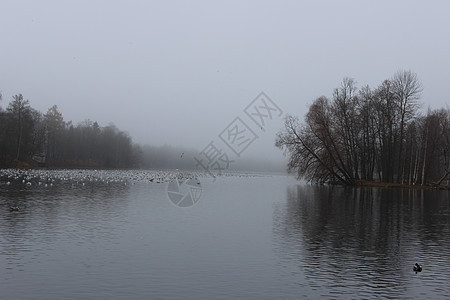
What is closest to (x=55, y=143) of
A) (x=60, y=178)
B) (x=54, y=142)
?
(x=54, y=142)

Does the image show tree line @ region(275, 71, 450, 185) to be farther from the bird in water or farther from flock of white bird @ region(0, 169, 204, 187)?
the bird in water

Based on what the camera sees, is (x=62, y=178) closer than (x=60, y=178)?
Yes

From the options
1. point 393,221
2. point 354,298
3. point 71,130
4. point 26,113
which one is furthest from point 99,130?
point 354,298

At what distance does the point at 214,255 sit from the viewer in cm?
1396

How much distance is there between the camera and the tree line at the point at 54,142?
267 feet

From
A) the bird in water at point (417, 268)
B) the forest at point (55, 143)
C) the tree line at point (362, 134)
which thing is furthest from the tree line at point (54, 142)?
the bird in water at point (417, 268)

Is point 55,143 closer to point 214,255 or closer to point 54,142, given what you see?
point 54,142

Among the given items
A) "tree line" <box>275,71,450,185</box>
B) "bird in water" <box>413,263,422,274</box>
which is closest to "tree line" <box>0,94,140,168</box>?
"tree line" <box>275,71,450,185</box>

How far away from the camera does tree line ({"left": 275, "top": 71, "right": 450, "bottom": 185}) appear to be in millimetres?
58938

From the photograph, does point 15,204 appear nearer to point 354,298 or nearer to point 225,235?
point 225,235

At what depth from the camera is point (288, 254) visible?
14.3 meters

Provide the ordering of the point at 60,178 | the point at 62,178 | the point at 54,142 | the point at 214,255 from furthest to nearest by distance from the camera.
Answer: the point at 54,142 < the point at 60,178 < the point at 62,178 < the point at 214,255

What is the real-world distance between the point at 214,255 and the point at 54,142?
117 m

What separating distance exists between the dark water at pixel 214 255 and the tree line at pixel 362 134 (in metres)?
36.8
